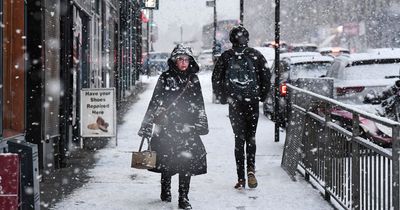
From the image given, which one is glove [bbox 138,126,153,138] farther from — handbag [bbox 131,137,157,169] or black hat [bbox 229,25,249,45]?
black hat [bbox 229,25,249,45]

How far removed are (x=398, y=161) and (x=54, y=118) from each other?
5938mm

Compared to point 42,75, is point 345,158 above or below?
below

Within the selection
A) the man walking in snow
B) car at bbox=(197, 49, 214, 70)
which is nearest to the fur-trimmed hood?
the man walking in snow

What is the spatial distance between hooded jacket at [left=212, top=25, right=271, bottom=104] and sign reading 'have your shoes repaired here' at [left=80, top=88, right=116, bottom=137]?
3681mm

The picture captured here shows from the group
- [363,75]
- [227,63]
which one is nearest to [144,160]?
[227,63]

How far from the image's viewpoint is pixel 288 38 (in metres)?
89.8

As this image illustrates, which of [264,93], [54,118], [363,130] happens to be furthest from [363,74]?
[363,130]

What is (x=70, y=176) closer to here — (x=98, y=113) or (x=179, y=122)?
(x=179, y=122)

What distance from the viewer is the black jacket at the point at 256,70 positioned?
325 inches

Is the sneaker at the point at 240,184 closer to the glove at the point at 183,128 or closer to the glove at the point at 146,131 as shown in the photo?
the glove at the point at 183,128

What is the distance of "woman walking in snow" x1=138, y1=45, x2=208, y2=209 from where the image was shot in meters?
7.29

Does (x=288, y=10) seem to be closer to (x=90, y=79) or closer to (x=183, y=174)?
(x=90, y=79)

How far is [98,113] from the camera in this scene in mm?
11648

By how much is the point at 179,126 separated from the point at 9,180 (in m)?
2.65
